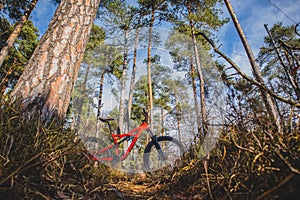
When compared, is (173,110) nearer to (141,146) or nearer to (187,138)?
(187,138)

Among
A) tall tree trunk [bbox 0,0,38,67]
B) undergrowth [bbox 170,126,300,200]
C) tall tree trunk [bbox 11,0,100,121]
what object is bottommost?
undergrowth [bbox 170,126,300,200]

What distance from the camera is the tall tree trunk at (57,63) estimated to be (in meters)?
1.29

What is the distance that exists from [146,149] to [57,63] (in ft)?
4.35

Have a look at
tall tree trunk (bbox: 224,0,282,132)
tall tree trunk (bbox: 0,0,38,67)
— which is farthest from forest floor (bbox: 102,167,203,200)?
tall tree trunk (bbox: 0,0,38,67)

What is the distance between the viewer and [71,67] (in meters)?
1.61

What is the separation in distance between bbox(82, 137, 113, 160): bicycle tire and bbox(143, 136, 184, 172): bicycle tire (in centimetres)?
48

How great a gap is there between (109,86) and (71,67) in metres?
0.65

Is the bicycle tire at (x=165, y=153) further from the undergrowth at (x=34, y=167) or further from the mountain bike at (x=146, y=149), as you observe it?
the undergrowth at (x=34, y=167)

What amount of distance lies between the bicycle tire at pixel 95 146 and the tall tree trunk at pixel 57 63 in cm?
38

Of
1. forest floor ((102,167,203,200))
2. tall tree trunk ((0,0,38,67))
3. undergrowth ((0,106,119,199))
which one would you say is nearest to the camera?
undergrowth ((0,106,119,199))

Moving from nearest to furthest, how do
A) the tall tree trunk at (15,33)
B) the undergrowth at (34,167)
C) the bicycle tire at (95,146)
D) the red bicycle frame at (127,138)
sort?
the undergrowth at (34,167) → the bicycle tire at (95,146) → the red bicycle frame at (127,138) → the tall tree trunk at (15,33)

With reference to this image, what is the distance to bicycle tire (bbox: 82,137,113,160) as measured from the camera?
162 centimetres

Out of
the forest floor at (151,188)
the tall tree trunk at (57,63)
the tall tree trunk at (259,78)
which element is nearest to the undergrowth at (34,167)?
the forest floor at (151,188)

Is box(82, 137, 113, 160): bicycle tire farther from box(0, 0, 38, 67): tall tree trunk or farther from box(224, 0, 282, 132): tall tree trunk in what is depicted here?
box(0, 0, 38, 67): tall tree trunk
